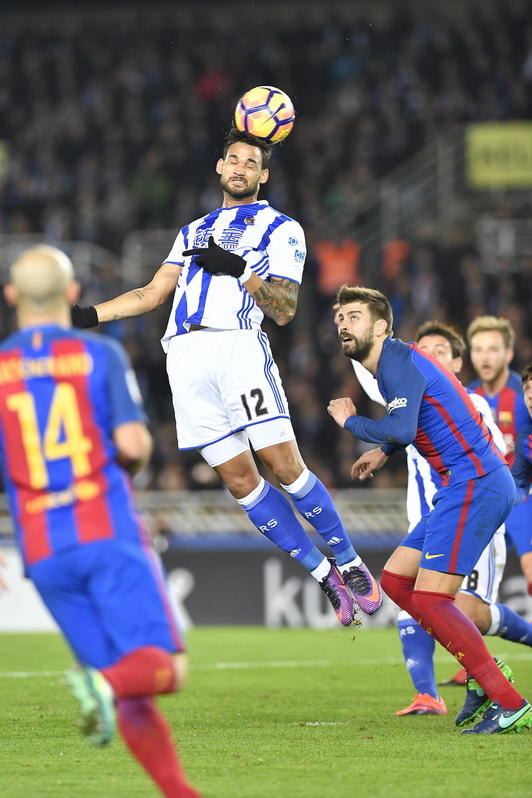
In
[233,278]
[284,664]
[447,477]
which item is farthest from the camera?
[284,664]

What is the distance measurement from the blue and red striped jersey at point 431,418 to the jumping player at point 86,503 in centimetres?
245

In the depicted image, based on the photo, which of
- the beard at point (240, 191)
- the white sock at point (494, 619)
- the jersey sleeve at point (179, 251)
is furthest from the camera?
the white sock at point (494, 619)

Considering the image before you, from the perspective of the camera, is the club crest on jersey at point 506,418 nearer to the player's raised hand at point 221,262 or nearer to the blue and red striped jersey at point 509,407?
the blue and red striped jersey at point 509,407

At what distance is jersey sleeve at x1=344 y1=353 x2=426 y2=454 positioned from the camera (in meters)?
6.12

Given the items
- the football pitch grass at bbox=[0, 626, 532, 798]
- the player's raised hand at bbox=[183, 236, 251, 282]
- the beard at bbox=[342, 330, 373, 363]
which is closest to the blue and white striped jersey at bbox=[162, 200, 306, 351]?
the player's raised hand at bbox=[183, 236, 251, 282]

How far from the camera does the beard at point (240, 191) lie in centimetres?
699

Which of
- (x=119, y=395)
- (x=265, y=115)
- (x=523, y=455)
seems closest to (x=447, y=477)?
(x=523, y=455)

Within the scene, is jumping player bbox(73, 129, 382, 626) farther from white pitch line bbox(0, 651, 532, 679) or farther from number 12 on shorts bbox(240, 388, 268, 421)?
white pitch line bbox(0, 651, 532, 679)

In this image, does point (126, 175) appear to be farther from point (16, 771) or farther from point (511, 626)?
point (16, 771)

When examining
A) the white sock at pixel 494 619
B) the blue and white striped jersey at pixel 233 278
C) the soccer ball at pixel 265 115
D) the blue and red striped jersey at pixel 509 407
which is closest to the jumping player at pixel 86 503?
the blue and white striped jersey at pixel 233 278

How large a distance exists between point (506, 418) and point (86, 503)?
229 inches

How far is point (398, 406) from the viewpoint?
6.16m

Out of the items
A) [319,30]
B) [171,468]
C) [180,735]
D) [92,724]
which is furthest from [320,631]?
[319,30]

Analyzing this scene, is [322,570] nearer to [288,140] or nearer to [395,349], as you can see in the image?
[395,349]
